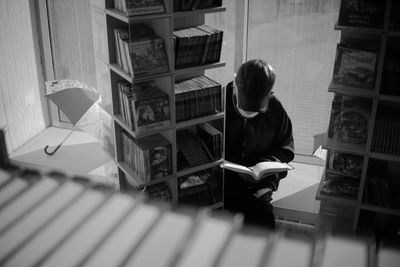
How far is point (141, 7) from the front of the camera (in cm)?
296

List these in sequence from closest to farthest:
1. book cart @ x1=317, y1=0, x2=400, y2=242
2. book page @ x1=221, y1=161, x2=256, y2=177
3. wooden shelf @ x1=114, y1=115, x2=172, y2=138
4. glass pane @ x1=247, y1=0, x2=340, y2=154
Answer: book cart @ x1=317, y1=0, x2=400, y2=242
book page @ x1=221, y1=161, x2=256, y2=177
wooden shelf @ x1=114, y1=115, x2=172, y2=138
glass pane @ x1=247, y1=0, x2=340, y2=154

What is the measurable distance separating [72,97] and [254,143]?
152cm

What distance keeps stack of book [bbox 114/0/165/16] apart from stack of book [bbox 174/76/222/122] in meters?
0.56

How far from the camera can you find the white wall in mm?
4602

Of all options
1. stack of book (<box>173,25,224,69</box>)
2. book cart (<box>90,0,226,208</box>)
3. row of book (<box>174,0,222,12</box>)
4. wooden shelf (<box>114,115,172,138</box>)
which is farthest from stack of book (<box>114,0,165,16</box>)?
wooden shelf (<box>114,115,172,138</box>)

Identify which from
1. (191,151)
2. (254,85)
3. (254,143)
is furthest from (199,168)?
(254,85)

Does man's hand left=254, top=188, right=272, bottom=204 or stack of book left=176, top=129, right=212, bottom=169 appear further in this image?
stack of book left=176, top=129, right=212, bottom=169

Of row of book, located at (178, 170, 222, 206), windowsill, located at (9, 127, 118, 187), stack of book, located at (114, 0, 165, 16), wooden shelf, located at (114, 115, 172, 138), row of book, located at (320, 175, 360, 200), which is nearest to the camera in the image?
stack of book, located at (114, 0, 165, 16)

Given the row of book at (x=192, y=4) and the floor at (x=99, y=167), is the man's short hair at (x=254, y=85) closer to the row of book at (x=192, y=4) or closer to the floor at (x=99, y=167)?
the row of book at (x=192, y=4)

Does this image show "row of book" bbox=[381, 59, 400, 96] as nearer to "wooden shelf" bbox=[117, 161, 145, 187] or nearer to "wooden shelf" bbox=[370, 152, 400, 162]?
"wooden shelf" bbox=[370, 152, 400, 162]

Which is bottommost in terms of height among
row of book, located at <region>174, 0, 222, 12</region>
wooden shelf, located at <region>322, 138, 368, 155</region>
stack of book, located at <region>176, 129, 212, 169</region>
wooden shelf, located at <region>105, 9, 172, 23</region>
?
stack of book, located at <region>176, 129, 212, 169</region>

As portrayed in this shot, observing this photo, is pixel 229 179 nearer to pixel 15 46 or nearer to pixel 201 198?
pixel 201 198

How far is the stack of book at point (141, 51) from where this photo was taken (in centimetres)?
308

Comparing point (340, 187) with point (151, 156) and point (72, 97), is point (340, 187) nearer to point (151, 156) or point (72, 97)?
point (151, 156)
